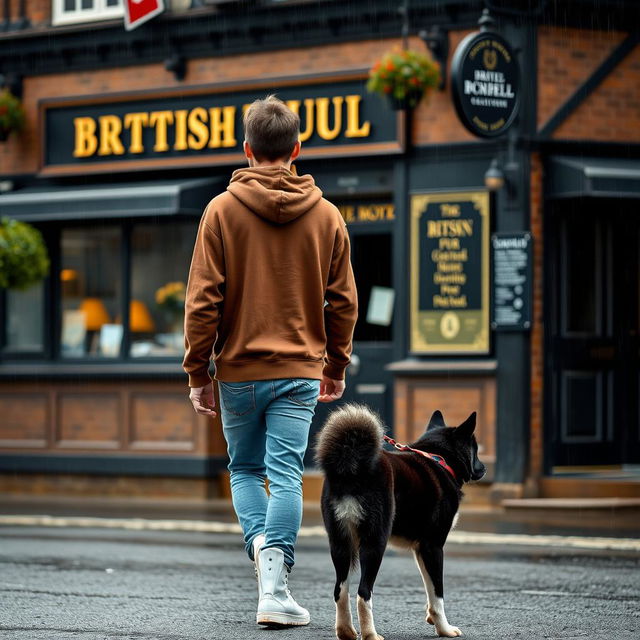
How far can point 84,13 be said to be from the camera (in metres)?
15.9

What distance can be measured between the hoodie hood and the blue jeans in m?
0.66

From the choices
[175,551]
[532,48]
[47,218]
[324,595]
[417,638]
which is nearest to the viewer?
[417,638]

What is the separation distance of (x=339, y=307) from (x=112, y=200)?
953cm

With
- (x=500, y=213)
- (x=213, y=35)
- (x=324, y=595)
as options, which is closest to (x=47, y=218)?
(x=213, y=35)

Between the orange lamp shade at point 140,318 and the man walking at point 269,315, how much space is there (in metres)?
9.53

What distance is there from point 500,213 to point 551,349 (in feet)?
4.48

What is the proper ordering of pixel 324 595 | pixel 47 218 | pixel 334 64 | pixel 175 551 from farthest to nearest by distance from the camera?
pixel 47 218, pixel 334 64, pixel 175 551, pixel 324 595

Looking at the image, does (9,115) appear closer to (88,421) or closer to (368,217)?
(88,421)

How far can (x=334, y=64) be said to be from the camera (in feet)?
47.6

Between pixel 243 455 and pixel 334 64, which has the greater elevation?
pixel 334 64

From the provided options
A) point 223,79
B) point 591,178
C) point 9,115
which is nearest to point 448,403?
point 591,178

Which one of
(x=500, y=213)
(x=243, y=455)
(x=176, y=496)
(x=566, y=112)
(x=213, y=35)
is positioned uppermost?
(x=213, y=35)

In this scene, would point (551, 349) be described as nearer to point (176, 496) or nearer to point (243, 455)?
point (176, 496)

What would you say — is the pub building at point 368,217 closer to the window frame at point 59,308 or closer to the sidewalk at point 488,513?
the window frame at point 59,308
